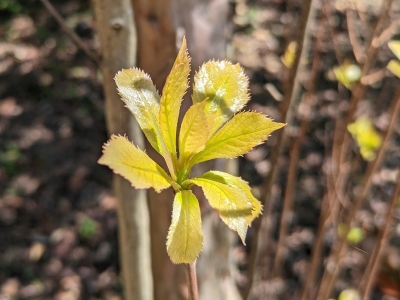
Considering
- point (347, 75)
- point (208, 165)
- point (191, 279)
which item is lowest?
point (191, 279)

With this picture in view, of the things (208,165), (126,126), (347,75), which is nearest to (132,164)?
(126,126)

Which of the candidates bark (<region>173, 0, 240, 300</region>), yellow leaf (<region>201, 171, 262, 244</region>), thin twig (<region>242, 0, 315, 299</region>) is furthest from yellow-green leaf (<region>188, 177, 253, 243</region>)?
bark (<region>173, 0, 240, 300</region>)

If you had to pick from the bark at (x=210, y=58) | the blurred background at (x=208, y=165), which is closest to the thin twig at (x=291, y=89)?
the blurred background at (x=208, y=165)

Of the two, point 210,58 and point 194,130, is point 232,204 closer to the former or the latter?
point 194,130

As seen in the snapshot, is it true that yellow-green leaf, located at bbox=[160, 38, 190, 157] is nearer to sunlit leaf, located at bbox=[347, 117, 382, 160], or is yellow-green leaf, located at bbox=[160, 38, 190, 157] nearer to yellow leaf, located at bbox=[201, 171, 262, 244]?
yellow leaf, located at bbox=[201, 171, 262, 244]

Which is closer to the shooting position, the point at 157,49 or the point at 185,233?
the point at 185,233

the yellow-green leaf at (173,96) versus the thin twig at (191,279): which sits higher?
the yellow-green leaf at (173,96)

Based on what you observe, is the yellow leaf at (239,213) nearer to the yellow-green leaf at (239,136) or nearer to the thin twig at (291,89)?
the yellow-green leaf at (239,136)
